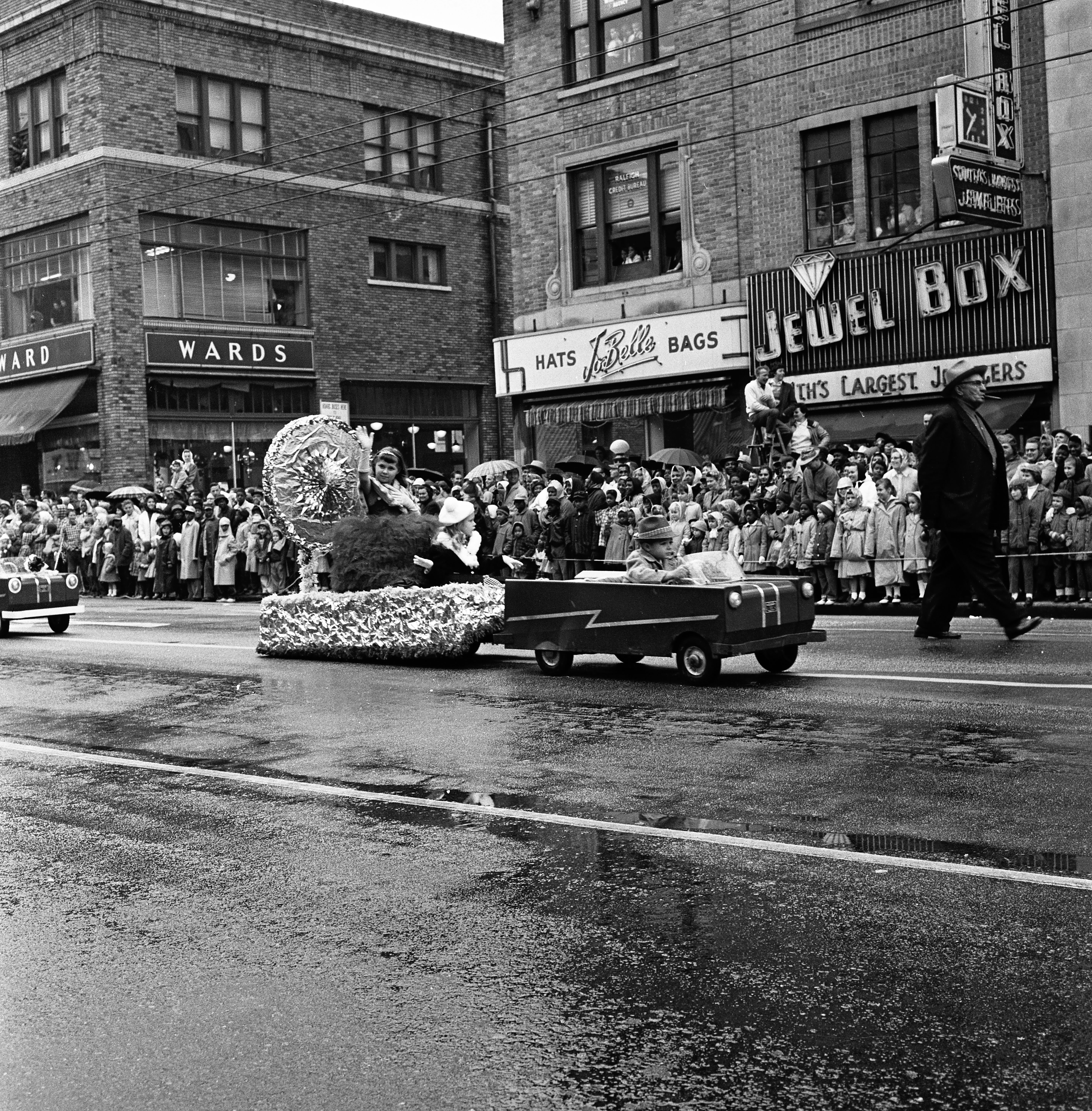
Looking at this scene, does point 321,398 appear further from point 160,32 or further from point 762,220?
point 762,220

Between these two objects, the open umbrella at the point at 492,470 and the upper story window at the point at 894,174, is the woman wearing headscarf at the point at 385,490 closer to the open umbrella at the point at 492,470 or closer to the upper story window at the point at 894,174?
the upper story window at the point at 894,174

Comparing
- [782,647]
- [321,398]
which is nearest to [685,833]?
[782,647]

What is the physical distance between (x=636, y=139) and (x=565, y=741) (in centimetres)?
2124

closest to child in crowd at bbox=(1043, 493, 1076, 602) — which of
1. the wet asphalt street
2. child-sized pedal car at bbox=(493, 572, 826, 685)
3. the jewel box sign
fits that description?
child-sized pedal car at bbox=(493, 572, 826, 685)

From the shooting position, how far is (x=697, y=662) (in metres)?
11.0

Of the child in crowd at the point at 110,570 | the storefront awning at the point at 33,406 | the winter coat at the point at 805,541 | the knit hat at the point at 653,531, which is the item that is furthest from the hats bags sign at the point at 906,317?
the storefront awning at the point at 33,406

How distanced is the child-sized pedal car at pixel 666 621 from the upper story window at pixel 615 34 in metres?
17.7

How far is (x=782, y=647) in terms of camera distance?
37.3 ft

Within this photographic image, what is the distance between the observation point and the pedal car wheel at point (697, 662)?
10906 mm

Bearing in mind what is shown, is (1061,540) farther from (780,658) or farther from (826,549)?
(780,658)

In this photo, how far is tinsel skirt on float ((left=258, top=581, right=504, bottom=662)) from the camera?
1327 centimetres

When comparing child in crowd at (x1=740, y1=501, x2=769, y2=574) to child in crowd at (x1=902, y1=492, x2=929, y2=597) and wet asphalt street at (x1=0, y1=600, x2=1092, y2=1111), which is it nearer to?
child in crowd at (x1=902, y1=492, x2=929, y2=597)

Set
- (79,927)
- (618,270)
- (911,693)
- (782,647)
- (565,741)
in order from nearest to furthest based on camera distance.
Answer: (79,927), (565,741), (911,693), (782,647), (618,270)

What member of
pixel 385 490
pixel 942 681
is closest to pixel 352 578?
pixel 385 490
